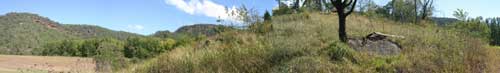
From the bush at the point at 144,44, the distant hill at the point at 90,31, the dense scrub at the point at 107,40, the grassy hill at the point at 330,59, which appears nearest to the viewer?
the grassy hill at the point at 330,59

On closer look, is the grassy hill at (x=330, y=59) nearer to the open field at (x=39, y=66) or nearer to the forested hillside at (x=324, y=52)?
the forested hillside at (x=324, y=52)

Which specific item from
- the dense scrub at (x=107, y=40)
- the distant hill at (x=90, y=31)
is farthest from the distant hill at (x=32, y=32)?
the dense scrub at (x=107, y=40)

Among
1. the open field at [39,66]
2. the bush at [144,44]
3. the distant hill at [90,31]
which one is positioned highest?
the distant hill at [90,31]

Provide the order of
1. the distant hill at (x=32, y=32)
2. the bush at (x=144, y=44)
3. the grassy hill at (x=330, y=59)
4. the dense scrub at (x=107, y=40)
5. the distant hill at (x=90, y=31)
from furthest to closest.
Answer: the distant hill at (x=90, y=31) < the distant hill at (x=32, y=32) < the bush at (x=144, y=44) < the dense scrub at (x=107, y=40) < the grassy hill at (x=330, y=59)

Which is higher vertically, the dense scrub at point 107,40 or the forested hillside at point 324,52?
the forested hillside at point 324,52

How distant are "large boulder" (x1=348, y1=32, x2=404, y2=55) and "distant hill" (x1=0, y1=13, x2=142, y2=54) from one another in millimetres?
82025

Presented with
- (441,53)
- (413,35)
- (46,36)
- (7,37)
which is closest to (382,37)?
(413,35)

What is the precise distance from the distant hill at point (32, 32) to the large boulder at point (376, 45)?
269 feet

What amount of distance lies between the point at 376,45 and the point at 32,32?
9697 cm

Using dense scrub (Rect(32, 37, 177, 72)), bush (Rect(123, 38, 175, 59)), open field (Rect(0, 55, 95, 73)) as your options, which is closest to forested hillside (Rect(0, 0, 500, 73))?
open field (Rect(0, 55, 95, 73))

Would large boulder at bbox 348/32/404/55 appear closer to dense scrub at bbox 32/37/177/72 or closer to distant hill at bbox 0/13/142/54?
dense scrub at bbox 32/37/177/72

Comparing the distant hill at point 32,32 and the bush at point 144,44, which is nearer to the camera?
the bush at point 144,44

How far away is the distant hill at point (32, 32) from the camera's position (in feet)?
302

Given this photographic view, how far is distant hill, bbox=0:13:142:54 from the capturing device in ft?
302
